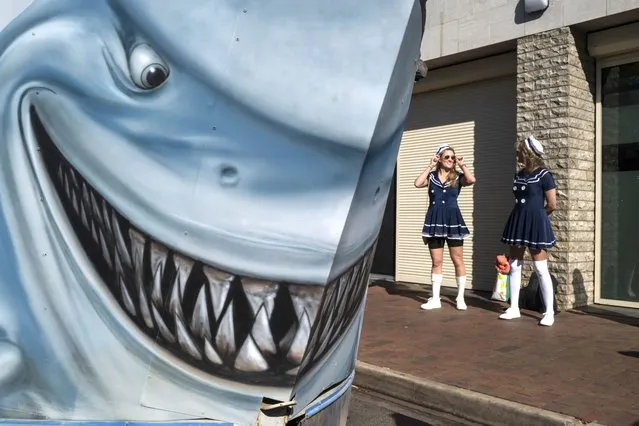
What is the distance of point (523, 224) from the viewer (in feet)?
21.9

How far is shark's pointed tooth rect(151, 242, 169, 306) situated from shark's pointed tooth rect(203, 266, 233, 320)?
14 cm

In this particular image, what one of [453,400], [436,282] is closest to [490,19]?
[436,282]

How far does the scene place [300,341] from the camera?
2.02 m

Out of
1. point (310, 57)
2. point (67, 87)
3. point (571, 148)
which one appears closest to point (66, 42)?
point (67, 87)

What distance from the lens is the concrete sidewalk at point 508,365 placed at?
13.7ft

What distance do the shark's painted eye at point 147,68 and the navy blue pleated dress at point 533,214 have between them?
17.7ft

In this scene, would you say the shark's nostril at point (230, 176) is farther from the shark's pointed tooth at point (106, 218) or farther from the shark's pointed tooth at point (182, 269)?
the shark's pointed tooth at point (106, 218)

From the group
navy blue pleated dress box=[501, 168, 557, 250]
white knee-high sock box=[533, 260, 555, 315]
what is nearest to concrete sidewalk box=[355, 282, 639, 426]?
white knee-high sock box=[533, 260, 555, 315]

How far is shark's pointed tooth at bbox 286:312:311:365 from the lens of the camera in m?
2.00

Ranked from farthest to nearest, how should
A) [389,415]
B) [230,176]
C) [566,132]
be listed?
[566,132], [389,415], [230,176]

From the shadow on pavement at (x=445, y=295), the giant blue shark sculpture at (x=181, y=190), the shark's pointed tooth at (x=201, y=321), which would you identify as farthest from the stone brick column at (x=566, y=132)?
the shark's pointed tooth at (x=201, y=321)

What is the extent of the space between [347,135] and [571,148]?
6586 mm

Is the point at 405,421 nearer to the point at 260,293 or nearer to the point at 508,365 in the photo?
the point at 508,365

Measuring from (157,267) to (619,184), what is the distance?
753cm
